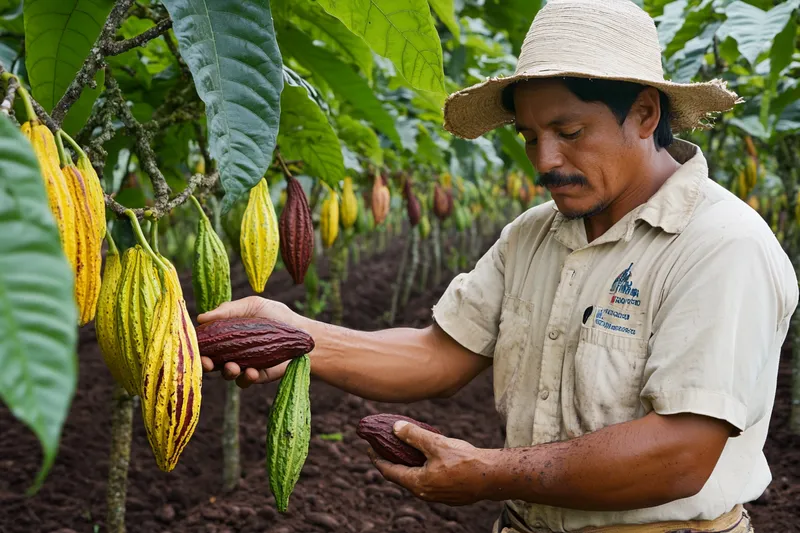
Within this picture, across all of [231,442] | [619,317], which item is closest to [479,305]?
[619,317]

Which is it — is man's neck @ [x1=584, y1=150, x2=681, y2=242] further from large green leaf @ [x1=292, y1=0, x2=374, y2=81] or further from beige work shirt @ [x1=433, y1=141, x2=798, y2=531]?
large green leaf @ [x1=292, y1=0, x2=374, y2=81]

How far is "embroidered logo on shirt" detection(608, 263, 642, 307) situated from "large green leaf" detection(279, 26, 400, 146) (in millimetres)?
688

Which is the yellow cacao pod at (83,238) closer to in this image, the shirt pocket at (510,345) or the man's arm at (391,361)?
the man's arm at (391,361)

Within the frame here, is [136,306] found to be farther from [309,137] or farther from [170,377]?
[309,137]

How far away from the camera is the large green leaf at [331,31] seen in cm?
157

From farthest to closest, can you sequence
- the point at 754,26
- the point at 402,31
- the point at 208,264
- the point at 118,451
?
1. the point at 118,451
2. the point at 754,26
3. the point at 208,264
4. the point at 402,31

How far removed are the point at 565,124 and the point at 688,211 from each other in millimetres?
274

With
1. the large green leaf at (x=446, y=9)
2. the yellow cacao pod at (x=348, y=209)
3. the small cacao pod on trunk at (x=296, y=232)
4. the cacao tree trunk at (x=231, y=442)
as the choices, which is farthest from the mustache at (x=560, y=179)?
the cacao tree trunk at (x=231, y=442)

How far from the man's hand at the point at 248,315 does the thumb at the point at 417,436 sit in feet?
0.81

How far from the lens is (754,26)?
5.85 ft

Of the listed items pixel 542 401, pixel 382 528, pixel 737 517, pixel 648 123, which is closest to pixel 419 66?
pixel 648 123

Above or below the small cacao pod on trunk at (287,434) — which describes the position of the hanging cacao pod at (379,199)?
above

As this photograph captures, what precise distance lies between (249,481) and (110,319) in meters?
2.11

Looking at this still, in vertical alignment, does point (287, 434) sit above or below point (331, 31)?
below
